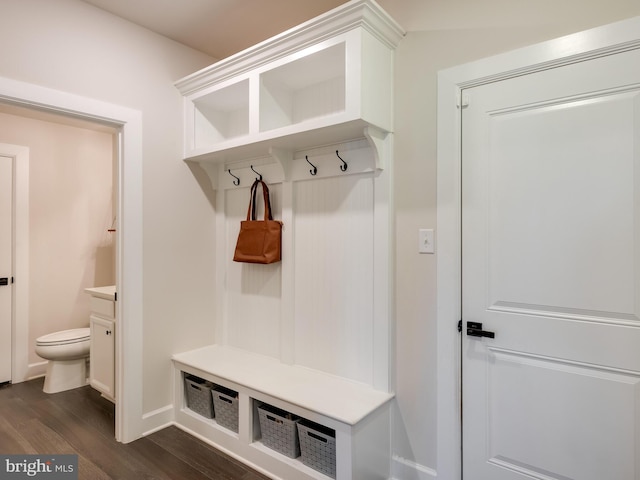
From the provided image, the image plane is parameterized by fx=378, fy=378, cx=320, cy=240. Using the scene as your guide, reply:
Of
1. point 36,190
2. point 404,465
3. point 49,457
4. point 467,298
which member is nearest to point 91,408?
point 49,457

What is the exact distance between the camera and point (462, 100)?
1747mm

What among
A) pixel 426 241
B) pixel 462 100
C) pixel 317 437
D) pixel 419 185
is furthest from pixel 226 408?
pixel 462 100

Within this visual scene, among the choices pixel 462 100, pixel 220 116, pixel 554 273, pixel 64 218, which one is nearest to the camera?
pixel 554 273

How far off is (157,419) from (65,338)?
4.34ft

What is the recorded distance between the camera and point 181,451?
226cm

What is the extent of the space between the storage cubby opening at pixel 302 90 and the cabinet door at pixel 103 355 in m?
1.93

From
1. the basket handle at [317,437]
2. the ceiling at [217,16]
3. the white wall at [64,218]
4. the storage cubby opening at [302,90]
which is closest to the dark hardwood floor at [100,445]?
the basket handle at [317,437]

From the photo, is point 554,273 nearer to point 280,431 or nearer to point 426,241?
point 426,241

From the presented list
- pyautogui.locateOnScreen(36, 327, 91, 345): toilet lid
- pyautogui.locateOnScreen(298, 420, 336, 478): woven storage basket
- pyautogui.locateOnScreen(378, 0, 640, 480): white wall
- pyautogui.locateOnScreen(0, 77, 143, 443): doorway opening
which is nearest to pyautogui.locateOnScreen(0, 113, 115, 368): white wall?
pyautogui.locateOnScreen(36, 327, 91, 345): toilet lid

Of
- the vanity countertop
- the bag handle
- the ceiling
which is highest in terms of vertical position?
the ceiling

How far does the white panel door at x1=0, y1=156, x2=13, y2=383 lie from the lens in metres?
3.32

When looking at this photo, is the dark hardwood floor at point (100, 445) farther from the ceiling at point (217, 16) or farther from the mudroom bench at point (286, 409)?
the ceiling at point (217, 16)

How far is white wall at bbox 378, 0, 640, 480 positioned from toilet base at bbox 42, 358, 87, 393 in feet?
9.19

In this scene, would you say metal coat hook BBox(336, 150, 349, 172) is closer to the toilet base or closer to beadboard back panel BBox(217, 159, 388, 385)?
beadboard back panel BBox(217, 159, 388, 385)
